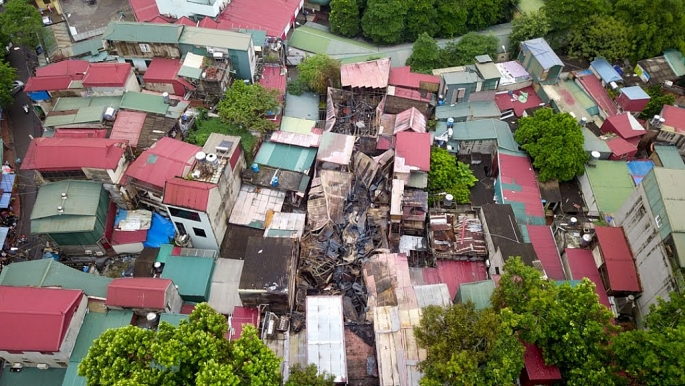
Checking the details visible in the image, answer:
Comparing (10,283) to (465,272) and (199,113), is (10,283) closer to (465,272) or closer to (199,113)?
(199,113)

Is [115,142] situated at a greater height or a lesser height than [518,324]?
greater

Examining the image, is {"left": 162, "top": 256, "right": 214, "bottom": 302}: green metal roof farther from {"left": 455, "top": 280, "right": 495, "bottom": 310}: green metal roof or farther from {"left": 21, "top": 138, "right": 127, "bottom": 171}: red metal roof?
{"left": 455, "top": 280, "right": 495, "bottom": 310}: green metal roof

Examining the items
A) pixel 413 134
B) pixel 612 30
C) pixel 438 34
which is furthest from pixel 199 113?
pixel 612 30

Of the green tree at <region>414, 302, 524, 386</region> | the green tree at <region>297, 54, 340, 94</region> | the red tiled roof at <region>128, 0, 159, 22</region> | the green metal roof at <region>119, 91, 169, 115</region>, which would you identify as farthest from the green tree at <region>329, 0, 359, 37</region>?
the green tree at <region>414, 302, 524, 386</region>

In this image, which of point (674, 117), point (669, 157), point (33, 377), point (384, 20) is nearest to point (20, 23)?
point (33, 377)

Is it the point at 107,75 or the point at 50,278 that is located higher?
the point at 107,75

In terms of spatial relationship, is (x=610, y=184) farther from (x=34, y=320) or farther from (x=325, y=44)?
(x=34, y=320)

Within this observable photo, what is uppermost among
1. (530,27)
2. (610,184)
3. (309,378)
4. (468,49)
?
(530,27)
